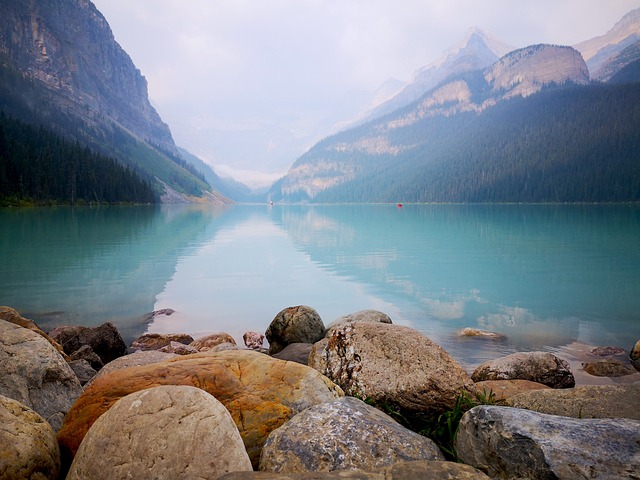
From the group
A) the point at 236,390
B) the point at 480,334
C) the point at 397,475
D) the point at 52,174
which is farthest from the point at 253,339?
the point at 52,174

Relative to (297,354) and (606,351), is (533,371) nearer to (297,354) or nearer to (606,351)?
(606,351)

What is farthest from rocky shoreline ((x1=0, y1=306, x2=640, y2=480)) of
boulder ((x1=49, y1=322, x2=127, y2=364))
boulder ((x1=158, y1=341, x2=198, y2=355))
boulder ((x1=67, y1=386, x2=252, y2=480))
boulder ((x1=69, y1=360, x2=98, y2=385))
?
boulder ((x1=49, y1=322, x2=127, y2=364))

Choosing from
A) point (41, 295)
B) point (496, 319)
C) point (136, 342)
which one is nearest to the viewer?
point (136, 342)

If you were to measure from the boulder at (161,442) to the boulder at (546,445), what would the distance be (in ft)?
7.95

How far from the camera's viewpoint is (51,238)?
1635 inches

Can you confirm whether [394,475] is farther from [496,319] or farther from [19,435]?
[496,319]

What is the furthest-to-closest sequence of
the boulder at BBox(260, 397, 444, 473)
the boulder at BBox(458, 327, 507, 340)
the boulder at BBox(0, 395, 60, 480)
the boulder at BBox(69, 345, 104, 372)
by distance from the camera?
the boulder at BBox(458, 327, 507, 340)
the boulder at BBox(69, 345, 104, 372)
the boulder at BBox(260, 397, 444, 473)
the boulder at BBox(0, 395, 60, 480)

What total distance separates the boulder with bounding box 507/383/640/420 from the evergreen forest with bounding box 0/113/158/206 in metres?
117

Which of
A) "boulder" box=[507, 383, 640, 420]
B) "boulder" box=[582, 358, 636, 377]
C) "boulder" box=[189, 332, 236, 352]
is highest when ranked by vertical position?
A: "boulder" box=[507, 383, 640, 420]

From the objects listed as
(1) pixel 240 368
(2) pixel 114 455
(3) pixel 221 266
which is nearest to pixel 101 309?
(3) pixel 221 266

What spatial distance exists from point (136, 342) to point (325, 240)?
36036 millimetres

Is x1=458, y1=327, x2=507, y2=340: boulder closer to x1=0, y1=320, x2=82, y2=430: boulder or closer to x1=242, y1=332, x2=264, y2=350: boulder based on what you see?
x1=242, y1=332, x2=264, y2=350: boulder

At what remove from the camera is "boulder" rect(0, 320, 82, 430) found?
603 centimetres

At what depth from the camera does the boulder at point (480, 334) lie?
1468 centimetres
